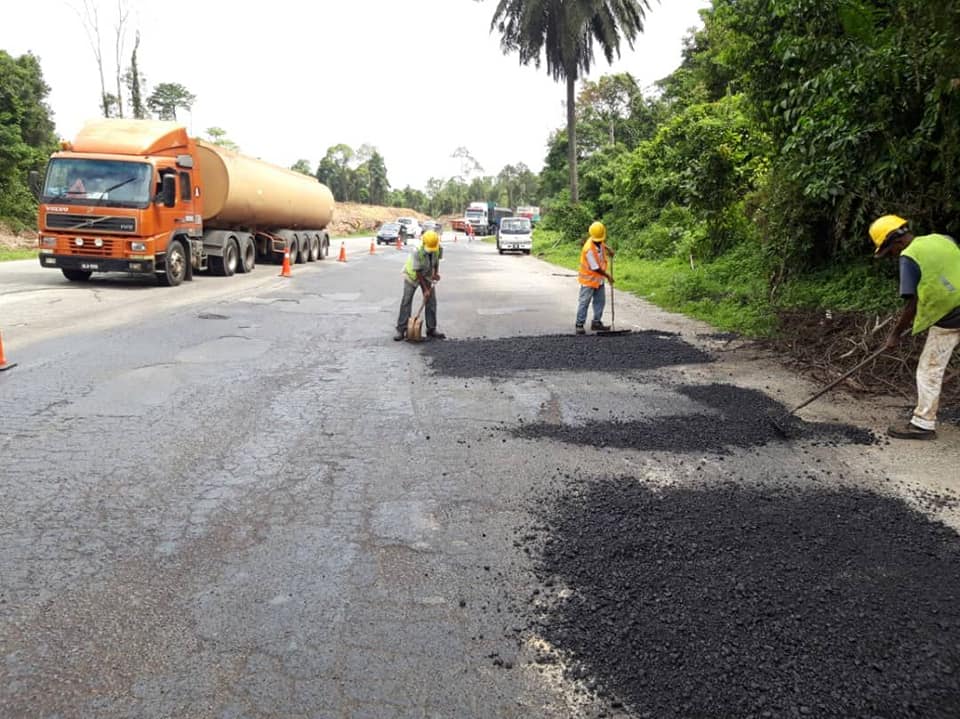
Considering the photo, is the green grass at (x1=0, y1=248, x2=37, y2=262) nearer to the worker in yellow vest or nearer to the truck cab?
the truck cab

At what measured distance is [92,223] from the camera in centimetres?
1403

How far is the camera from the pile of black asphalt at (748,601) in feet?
8.04

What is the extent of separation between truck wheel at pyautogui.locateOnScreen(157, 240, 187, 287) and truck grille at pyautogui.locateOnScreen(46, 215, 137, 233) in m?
1.25

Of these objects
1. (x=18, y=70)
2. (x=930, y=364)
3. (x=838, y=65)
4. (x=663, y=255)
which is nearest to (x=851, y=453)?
(x=930, y=364)

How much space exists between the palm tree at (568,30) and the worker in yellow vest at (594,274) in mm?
24323

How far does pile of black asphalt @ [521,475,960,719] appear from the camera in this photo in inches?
96.5

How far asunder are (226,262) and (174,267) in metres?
2.71

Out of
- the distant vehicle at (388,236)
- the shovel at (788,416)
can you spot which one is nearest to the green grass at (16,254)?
the distant vehicle at (388,236)

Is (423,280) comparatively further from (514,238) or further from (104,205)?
(514,238)

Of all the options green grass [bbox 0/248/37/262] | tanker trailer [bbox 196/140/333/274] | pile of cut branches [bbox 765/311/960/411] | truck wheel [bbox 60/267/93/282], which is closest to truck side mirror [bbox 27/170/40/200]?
truck wheel [bbox 60/267/93/282]

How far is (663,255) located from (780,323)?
15.1m

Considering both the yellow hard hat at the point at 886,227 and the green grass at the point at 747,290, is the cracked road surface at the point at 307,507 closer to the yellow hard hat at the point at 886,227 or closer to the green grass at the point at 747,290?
the yellow hard hat at the point at 886,227

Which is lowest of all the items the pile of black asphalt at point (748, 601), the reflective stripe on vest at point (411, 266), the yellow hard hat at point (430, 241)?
the pile of black asphalt at point (748, 601)

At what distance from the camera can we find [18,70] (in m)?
34.0
